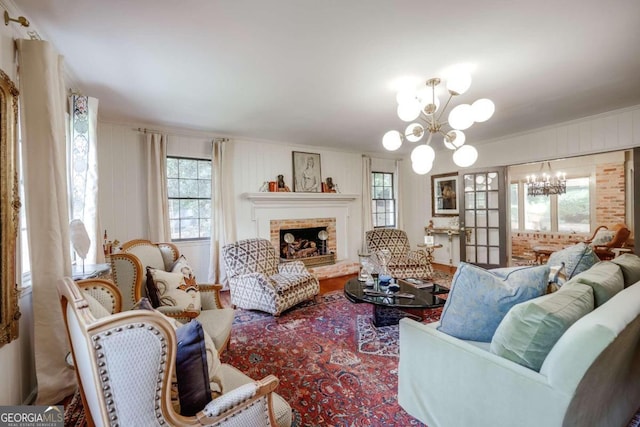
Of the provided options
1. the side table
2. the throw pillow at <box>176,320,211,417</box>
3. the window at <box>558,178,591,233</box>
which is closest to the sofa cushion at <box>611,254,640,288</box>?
the throw pillow at <box>176,320,211,417</box>

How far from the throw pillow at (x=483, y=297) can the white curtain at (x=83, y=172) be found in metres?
2.98

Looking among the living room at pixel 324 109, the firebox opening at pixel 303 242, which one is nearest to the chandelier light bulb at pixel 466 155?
the living room at pixel 324 109

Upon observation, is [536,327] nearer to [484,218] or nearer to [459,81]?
[459,81]

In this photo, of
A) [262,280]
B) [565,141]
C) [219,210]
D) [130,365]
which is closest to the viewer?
[130,365]

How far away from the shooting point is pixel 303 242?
552 centimetres

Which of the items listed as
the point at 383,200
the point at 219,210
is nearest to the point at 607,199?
the point at 383,200

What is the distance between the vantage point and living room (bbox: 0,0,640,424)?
5.88 feet

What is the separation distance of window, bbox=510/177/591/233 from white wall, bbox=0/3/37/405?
887cm

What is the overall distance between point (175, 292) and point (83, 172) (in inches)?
56.2

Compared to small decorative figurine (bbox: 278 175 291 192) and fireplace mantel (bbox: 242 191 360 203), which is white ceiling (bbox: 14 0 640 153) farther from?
small decorative figurine (bbox: 278 175 291 192)

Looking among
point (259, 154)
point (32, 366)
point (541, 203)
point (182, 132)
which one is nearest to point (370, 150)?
point (259, 154)

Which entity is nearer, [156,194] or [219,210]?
[156,194]

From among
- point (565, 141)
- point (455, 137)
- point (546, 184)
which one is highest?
point (565, 141)

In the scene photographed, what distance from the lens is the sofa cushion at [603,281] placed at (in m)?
1.46
